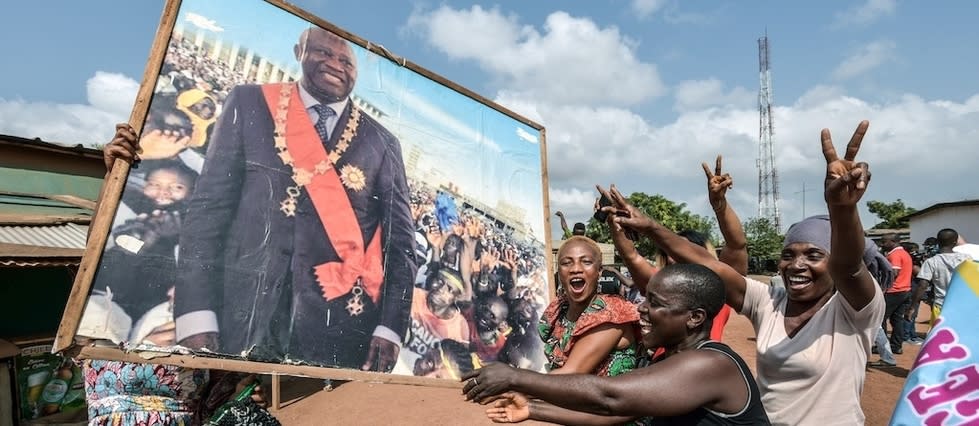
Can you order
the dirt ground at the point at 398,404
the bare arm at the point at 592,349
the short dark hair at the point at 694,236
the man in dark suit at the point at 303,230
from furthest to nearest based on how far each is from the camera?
the dirt ground at the point at 398,404
the short dark hair at the point at 694,236
the bare arm at the point at 592,349
the man in dark suit at the point at 303,230

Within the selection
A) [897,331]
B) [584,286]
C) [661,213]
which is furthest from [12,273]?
[661,213]

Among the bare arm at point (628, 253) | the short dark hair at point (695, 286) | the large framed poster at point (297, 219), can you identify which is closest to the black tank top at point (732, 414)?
the short dark hair at point (695, 286)

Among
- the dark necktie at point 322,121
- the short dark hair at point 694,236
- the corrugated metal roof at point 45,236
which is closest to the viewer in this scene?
the dark necktie at point 322,121

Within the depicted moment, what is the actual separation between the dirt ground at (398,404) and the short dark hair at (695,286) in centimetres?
514

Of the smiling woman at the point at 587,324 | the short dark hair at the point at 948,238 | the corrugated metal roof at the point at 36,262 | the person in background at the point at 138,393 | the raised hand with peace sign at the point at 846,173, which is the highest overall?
the short dark hair at the point at 948,238

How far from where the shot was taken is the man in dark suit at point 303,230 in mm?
2074

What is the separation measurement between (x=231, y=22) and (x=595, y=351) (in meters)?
2.00

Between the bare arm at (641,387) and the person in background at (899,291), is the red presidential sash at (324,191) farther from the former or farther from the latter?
the person in background at (899,291)

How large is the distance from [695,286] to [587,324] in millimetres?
575

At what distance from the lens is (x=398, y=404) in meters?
7.35

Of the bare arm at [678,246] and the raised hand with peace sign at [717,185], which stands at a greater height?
the raised hand with peace sign at [717,185]

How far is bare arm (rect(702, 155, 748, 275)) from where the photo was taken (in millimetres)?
2668

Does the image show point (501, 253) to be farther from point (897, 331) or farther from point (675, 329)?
point (897, 331)

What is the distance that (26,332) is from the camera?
612 cm
